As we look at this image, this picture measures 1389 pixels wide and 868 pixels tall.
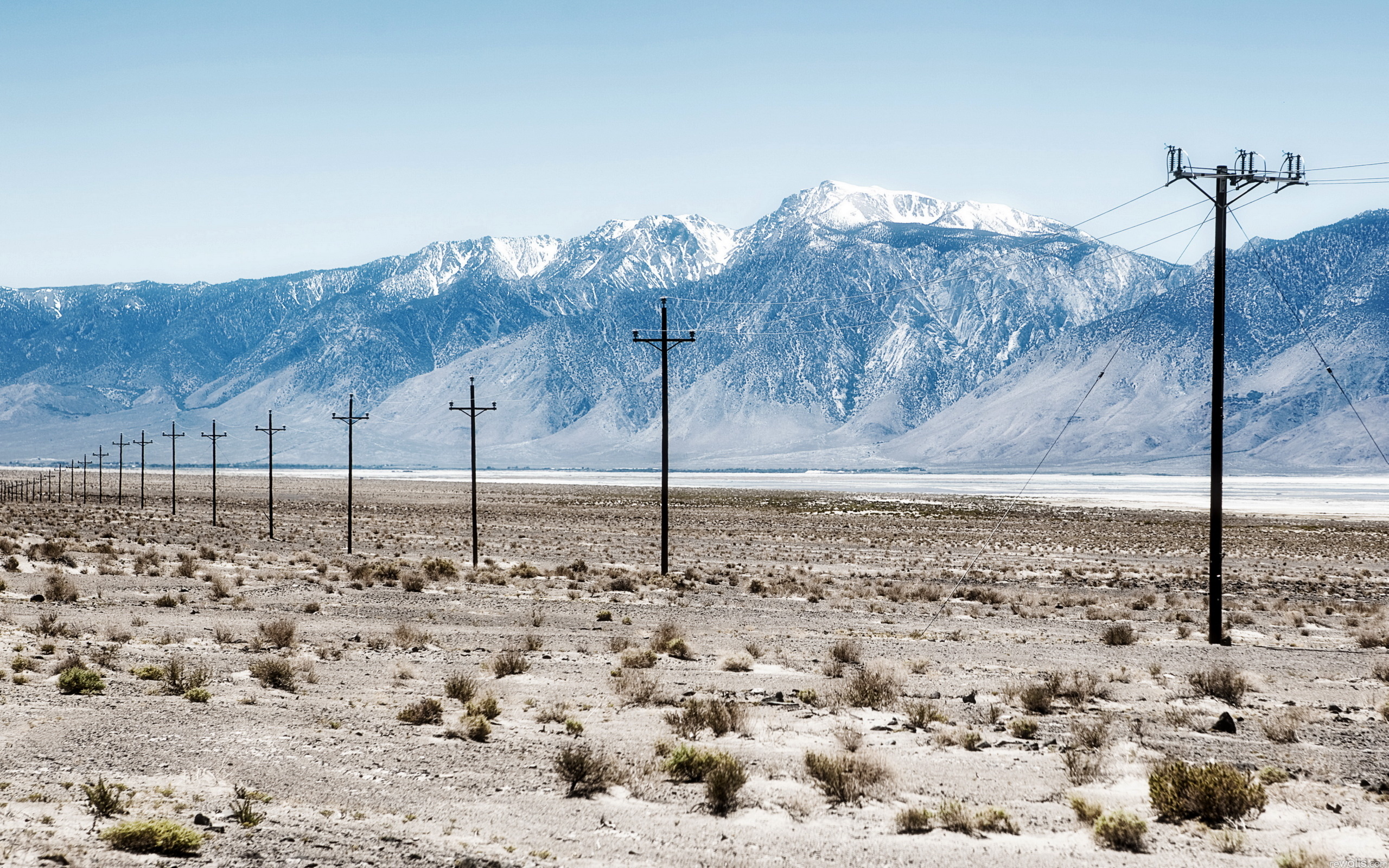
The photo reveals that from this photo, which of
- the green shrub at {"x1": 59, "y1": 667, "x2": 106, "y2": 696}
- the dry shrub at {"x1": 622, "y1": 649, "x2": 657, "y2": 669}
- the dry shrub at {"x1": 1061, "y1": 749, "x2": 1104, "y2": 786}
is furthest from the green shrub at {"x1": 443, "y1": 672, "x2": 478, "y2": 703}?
the dry shrub at {"x1": 1061, "y1": 749, "x2": 1104, "y2": 786}

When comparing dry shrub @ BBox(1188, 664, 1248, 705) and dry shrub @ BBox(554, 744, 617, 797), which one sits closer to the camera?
dry shrub @ BBox(554, 744, 617, 797)

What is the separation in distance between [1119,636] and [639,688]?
9529 millimetres

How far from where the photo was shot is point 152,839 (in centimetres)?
734

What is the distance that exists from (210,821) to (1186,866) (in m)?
6.50

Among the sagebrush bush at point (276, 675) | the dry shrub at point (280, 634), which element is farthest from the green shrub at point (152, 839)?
the dry shrub at point (280, 634)

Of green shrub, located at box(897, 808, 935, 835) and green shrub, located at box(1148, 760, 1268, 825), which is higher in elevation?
green shrub, located at box(1148, 760, 1268, 825)

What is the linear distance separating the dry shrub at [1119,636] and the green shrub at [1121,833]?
38.5ft

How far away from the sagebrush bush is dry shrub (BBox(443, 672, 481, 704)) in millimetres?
1753

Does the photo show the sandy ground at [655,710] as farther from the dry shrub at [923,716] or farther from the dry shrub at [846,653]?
the dry shrub at [846,653]

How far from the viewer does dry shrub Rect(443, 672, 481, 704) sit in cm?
1322

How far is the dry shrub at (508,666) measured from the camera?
15336 millimetres

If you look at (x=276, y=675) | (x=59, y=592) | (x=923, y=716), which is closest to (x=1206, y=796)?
(x=923, y=716)

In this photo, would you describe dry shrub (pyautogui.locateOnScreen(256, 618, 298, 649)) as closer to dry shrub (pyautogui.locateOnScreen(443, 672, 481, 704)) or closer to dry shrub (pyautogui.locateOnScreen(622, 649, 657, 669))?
dry shrub (pyautogui.locateOnScreen(443, 672, 481, 704))

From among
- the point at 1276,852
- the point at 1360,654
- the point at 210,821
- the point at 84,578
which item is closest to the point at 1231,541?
the point at 1360,654
